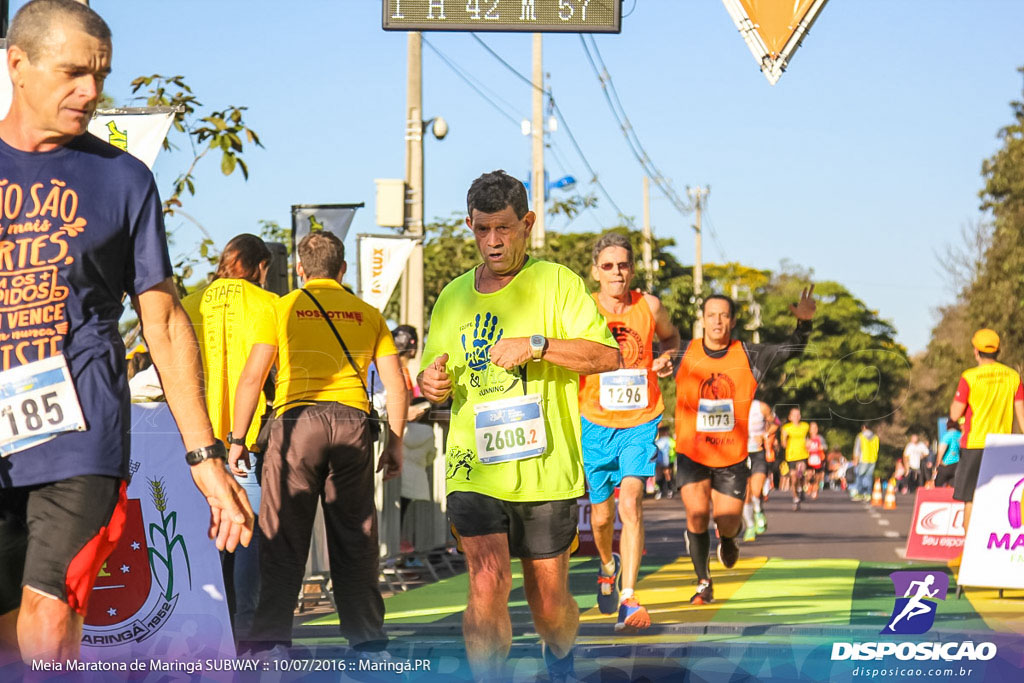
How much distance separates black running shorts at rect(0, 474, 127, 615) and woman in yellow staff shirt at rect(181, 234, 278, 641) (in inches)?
123

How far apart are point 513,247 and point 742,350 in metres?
4.06

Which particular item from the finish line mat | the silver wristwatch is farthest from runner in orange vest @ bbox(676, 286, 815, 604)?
the silver wristwatch

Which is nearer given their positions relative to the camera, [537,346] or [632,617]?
Result: [537,346]

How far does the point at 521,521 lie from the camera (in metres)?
5.66

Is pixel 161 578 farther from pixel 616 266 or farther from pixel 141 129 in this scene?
pixel 616 266

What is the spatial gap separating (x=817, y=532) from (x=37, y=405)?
16.9 metres

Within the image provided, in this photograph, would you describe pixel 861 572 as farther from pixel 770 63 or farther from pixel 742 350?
pixel 770 63

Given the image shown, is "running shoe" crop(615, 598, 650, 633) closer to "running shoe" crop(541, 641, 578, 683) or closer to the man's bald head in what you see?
"running shoe" crop(541, 641, 578, 683)

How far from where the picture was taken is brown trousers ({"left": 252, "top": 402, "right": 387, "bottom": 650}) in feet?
23.6

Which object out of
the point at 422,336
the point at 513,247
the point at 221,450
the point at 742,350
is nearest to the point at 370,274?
the point at 742,350

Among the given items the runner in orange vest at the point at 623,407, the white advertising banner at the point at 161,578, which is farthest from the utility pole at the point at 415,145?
the white advertising banner at the point at 161,578

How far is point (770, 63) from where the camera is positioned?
782 cm

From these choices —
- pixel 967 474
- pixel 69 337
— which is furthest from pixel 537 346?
pixel 967 474

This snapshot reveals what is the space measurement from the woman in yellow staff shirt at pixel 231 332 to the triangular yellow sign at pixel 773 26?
9.09ft
